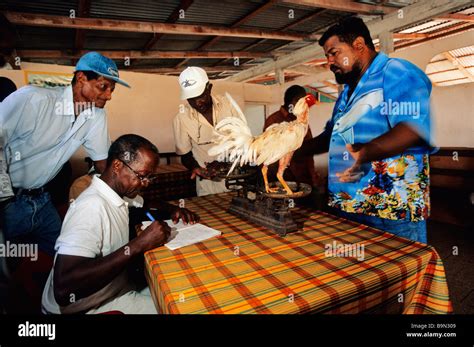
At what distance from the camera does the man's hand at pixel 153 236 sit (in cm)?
167

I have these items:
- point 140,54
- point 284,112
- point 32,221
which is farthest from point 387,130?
point 140,54

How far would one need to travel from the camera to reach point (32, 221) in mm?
2467

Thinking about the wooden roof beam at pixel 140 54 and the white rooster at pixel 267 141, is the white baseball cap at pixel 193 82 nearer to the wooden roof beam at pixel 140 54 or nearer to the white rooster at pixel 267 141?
the white rooster at pixel 267 141

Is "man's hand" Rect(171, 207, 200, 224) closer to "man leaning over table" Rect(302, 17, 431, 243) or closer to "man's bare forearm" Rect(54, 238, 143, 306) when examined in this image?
"man's bare forearm" Rect(54, 238, 143, 306)

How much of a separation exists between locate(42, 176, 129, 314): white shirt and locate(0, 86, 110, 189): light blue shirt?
1.05 meters

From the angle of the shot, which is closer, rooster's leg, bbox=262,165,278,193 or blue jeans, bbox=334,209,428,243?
blue jeans, bbox=334,209,428,243

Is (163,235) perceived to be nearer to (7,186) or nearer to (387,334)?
(7,186)

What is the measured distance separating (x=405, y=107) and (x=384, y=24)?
4.34 meters

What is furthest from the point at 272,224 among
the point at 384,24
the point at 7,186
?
the point at 384,24

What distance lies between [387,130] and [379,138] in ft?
0.57

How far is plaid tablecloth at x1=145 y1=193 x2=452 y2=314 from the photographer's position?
117 centimetres

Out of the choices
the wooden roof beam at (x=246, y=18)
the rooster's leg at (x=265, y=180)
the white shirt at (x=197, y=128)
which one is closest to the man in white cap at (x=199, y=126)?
the white shirt at (x=197, y=128)

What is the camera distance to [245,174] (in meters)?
2.25

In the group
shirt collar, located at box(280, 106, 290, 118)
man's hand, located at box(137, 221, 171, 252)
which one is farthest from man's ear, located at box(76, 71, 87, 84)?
shirt collar, located at box(280, 106, 290, 118)
